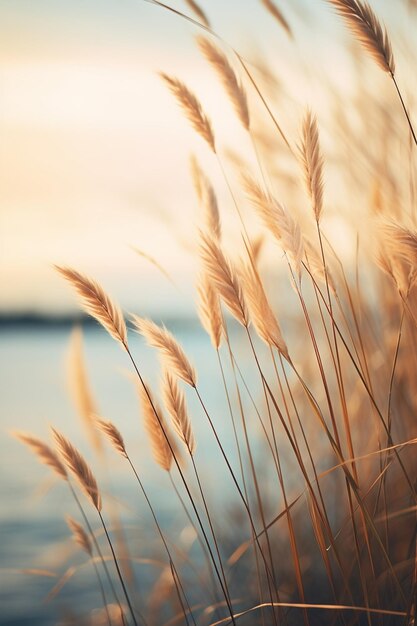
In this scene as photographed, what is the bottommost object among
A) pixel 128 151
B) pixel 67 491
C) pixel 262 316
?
pixel 67 491

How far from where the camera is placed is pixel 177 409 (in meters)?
0.68

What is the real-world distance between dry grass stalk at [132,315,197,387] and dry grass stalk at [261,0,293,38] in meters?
0.49

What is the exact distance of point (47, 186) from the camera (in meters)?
2.24

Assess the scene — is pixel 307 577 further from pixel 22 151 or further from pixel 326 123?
pixel 22 151

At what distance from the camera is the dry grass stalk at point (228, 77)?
78 centimetres

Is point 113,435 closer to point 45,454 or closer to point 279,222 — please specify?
point 45,454

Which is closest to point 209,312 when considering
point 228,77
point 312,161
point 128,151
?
point 312,161

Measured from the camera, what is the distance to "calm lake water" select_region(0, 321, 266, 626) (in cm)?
116

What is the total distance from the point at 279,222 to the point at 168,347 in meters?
0.15

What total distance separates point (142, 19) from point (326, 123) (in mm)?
635

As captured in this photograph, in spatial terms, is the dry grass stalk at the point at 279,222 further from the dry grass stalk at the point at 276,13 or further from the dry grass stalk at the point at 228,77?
the dry grass stalk at the point at 276,13

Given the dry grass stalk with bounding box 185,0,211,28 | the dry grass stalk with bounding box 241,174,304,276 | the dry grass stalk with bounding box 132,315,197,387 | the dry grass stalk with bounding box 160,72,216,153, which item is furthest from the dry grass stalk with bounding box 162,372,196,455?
the dry grass stalk with bounding box 185,0,211,28

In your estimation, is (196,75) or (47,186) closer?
(196,75)

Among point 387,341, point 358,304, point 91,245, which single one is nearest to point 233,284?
point 358,304
